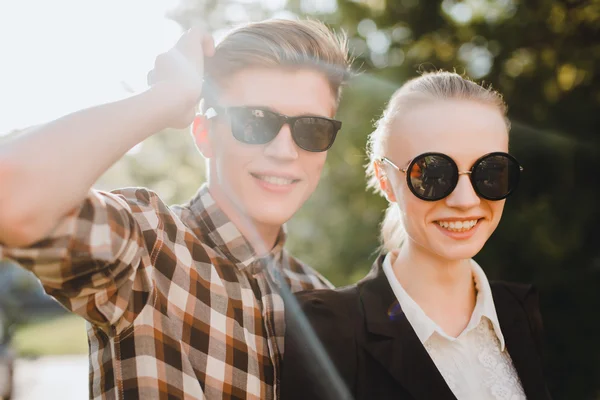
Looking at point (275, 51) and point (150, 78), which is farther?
point (275, 51)

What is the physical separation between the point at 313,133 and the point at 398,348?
2.99 ft

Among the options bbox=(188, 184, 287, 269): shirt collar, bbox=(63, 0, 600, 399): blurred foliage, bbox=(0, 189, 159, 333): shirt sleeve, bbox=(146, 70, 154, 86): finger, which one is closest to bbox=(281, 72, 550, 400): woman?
bbox=(188, 184, 287, 269): shirt collar

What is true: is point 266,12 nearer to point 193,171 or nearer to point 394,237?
point 193,171

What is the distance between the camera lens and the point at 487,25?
13.6ft

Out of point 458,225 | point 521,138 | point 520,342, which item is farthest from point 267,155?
point 521,138

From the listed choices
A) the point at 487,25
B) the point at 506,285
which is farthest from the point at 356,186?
the point at 506,285

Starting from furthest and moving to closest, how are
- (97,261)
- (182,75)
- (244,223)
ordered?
1. (244,223)
2. (182,75)
3. (97,261)

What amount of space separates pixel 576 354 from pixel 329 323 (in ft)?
8.93

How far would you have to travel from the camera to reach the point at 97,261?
1484 millimetres

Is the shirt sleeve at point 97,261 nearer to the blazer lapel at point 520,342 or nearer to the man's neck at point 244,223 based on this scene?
the man's neck at point 244,223

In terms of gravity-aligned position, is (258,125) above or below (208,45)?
below

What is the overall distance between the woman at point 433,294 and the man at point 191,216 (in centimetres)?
26

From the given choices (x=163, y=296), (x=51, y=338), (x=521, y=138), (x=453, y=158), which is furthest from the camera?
(x=51, y=338)

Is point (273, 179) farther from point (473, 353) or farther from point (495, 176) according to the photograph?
point (473, 353)
